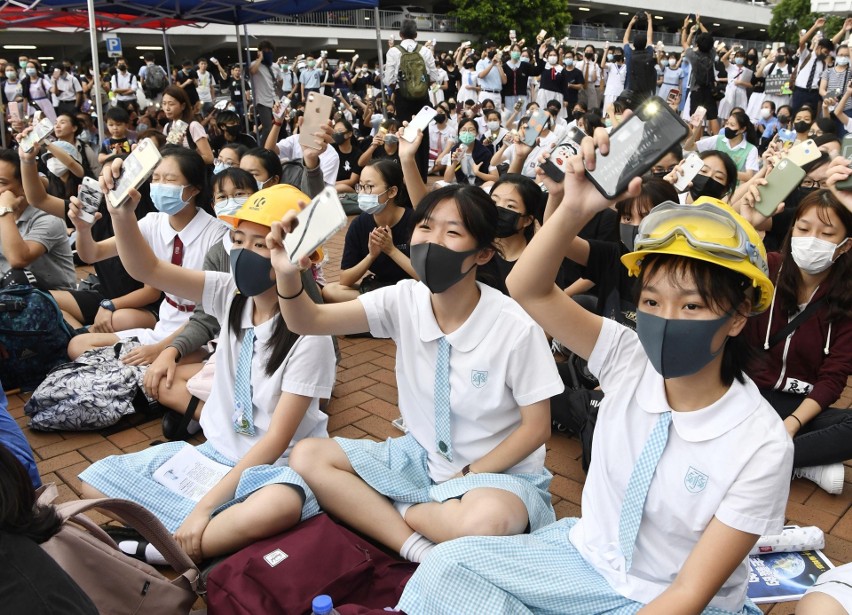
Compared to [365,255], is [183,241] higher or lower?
higher

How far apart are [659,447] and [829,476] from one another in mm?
1866

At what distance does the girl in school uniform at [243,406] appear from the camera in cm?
246

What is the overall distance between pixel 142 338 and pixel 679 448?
3.32 metres

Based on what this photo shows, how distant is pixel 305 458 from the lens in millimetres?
2598

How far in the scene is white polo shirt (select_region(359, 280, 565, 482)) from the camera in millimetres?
2455

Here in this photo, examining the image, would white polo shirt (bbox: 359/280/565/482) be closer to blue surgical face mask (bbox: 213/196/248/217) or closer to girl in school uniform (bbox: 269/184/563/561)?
girl in school uniform (bbox: 269/184/563/561)

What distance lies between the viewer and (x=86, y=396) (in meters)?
3.67

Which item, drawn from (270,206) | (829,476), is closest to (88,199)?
(270,206)

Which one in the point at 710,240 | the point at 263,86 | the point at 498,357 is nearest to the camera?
the point at 710,240

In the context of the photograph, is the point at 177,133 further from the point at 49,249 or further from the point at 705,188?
the point at 705,188

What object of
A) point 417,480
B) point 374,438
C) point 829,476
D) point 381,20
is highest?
point 381,20

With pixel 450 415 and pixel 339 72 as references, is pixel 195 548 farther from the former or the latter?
pixel 339 72

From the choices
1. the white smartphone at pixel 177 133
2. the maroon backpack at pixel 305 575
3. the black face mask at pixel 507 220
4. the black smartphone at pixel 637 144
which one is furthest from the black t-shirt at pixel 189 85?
the black smartphone at pixel 637 144

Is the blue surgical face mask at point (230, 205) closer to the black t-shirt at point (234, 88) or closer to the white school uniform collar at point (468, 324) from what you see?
the white school uniform collar at point (468, 324)
